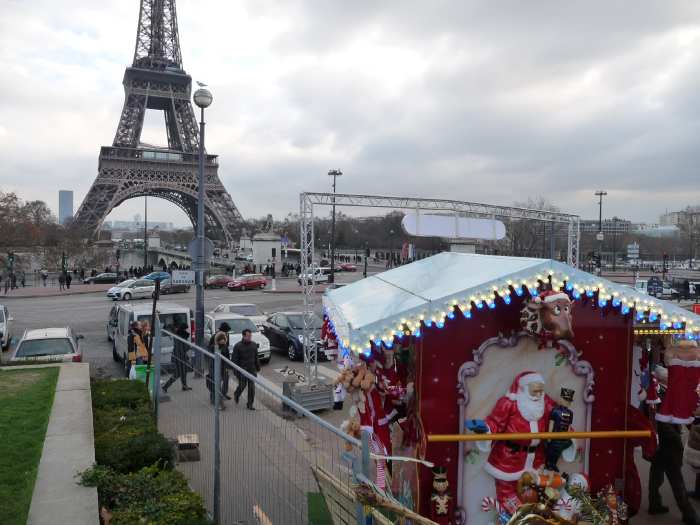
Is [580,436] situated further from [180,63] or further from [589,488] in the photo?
[180,63]

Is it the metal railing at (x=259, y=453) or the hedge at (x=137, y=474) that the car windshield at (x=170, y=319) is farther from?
the metal railing at (x=259, y=453)

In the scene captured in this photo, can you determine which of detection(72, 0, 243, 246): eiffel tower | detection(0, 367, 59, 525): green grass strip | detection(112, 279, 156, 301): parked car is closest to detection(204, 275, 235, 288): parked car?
detection(112, 279, 156, 301): parked car

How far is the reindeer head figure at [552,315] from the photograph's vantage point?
4.97 metres

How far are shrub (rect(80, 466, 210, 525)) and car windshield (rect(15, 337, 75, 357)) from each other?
27.7 ft

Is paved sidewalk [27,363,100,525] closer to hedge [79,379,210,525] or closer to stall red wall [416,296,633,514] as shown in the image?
hedge [79,379,210,525]

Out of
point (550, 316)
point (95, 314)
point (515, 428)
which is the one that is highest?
point (550, 316)

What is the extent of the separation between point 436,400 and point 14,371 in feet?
28.2

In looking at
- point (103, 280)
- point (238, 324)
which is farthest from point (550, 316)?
point (103, 280)

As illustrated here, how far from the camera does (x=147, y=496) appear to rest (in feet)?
16.7

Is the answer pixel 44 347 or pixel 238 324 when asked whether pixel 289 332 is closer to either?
pixel 238 324

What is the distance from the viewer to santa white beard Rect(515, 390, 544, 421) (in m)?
5.49

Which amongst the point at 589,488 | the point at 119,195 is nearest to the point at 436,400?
the point at 589,488

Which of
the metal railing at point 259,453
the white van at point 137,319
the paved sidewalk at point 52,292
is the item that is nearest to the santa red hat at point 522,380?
the metal railing at point 259,453

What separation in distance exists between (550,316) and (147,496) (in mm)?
3869
